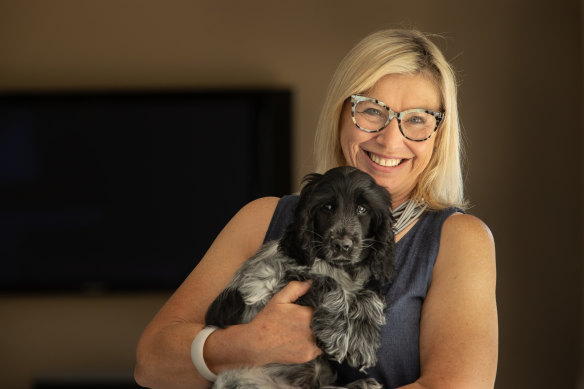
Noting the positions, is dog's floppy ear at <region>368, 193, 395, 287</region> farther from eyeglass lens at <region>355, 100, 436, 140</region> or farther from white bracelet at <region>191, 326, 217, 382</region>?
white bracelet at <region>191, 326, 217, 382</region>

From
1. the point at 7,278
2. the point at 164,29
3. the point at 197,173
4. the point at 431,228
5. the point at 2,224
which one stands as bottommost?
the point at 7,278

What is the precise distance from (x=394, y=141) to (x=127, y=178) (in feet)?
12.8

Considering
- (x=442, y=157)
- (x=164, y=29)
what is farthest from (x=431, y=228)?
(x=164, y=29)

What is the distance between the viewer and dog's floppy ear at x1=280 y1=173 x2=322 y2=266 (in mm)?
1477

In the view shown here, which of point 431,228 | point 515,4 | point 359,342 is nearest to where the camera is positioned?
point 359,342

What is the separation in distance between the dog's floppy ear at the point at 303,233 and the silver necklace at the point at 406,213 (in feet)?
0.98

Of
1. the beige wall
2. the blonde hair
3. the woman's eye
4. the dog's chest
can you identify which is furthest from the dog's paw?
the beige wall

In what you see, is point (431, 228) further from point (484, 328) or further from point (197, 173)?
point (197, 173)

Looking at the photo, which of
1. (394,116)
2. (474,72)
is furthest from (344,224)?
(474,72)

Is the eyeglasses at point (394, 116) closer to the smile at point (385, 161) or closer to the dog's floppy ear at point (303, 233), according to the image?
the smile at point (385, 161)

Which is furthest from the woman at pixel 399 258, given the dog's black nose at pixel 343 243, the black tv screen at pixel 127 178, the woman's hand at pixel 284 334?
the black tv screen at pixel 127 178

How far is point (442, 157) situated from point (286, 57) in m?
3.60

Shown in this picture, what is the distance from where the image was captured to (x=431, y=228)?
1674 mm

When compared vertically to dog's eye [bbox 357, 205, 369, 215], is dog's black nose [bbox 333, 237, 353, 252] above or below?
below
